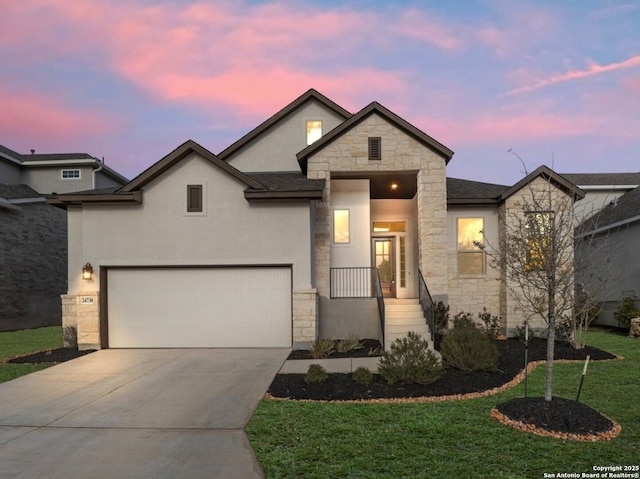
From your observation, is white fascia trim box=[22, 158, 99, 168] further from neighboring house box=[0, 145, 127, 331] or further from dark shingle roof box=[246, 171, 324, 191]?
dark shingle roof box=[246, 171, 324, 191]

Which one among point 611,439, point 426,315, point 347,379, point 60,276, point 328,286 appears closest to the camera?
point 611,439

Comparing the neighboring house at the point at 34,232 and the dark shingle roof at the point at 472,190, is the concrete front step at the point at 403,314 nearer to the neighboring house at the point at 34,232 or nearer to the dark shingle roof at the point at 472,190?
the dark shingle roof at the point at 472,190

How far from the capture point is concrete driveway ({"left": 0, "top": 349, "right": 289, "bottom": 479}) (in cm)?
495

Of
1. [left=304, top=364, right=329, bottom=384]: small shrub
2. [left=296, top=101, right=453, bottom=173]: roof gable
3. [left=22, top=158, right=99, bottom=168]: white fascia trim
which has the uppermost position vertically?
[left=22, top=158, right=99, bottom=168]: white fascia trim

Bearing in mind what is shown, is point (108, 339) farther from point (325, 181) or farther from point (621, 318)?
point (621, 318)

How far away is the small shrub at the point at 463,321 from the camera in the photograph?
13070 millimetres

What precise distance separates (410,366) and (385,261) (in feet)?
27.6

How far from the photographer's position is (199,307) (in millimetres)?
12852

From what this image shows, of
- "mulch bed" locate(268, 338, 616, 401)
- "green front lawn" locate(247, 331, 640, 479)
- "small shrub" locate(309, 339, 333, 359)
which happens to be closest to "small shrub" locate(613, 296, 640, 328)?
"mulch bed" locate(268, 338, 616, 401)

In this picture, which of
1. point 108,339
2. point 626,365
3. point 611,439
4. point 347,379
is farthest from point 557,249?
point 108,339

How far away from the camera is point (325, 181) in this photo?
45.5 ft

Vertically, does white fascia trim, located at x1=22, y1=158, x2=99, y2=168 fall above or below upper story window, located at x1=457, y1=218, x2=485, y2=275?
above

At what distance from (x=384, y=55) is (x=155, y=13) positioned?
8305 mm

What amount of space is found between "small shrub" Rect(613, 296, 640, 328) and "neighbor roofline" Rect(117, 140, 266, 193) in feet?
49.5
